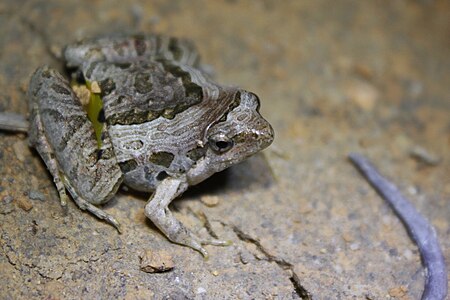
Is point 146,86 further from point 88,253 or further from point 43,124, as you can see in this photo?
point 88,253

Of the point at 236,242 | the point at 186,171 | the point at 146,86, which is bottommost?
the point at 236,242

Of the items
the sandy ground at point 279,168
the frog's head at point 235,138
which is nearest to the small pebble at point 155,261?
the sandy ground at point 279,168

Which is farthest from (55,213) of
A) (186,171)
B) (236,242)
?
(236,242)

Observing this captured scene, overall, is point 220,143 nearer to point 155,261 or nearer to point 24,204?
point 155,261

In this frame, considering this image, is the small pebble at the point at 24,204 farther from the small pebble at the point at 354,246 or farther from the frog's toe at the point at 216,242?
the small pebble at the point at 354,246

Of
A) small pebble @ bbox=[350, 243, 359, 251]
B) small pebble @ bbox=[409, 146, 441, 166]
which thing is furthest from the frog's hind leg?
small pebble @ bbox=[409, 146, 441, 166]

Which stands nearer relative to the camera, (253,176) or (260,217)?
(260,217)

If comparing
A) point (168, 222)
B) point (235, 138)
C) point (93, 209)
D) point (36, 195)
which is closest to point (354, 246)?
point (235, 138)
